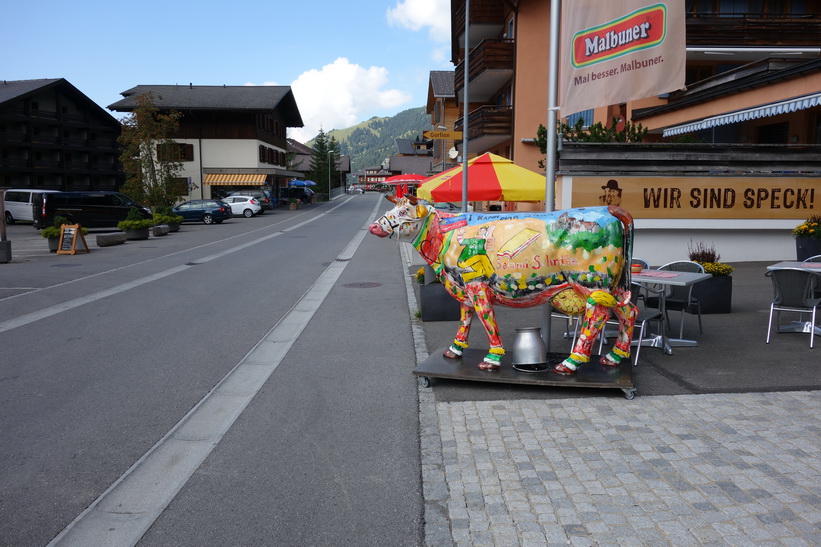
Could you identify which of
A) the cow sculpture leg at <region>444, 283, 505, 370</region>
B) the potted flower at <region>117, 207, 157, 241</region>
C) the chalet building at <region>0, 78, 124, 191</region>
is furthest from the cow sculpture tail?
the chalet building at <region>0, 78, 124, 191</region>

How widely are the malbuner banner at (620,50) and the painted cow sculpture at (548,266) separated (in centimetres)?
163

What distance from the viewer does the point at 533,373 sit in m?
6.41

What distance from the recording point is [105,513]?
405cm

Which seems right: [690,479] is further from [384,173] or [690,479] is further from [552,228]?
[384,173]

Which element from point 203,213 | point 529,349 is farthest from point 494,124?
point 529,349

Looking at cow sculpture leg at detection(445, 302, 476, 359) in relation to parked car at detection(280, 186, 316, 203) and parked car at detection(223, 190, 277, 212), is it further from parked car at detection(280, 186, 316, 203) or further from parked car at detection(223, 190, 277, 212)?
parked car at detection(280, 186, 316, 203)

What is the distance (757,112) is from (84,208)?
28.6 meters

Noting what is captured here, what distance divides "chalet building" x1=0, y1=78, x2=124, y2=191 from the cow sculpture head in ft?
159

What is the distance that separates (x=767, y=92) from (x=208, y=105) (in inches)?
1841

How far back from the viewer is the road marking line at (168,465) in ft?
12.6

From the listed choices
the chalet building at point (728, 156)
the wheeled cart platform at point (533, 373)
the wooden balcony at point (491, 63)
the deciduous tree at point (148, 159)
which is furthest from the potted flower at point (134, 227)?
the wheeled cart platform at point (533, 373)

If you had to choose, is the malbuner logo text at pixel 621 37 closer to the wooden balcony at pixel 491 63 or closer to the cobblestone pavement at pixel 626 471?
the cobblestone pavement at pixel 626 471

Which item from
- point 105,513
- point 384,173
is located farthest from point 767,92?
point 384,173

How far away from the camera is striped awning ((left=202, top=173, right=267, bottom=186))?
2156 inches
